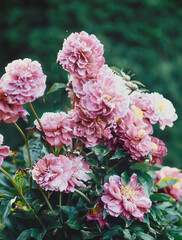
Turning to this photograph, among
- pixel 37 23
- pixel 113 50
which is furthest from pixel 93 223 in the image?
pixel 37 23

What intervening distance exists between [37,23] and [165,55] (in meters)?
0.96

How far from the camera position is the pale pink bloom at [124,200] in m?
0.90

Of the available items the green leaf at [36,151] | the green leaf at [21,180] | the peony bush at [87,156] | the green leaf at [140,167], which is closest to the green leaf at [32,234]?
the peony bush at [87,156]

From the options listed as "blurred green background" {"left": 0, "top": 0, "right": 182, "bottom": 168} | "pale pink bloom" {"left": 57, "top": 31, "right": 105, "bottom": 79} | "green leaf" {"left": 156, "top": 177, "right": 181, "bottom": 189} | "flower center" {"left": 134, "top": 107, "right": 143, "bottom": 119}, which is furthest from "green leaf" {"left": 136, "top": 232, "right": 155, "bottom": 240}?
"blurred green background" {"left": 0, "top": 0, "right": 182, "bottom": 168}

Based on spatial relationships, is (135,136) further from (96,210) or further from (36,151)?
(36,151)

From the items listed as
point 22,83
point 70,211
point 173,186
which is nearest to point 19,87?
point 22,83

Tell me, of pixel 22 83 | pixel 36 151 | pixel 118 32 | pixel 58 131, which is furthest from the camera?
pixel 118 32

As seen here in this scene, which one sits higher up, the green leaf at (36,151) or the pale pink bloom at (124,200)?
the green leaf at (36,151)

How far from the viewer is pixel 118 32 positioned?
2352mm

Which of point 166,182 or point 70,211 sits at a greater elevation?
point 166,182

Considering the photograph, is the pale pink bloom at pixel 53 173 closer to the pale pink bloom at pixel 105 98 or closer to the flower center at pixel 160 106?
the pale pink bloom at pixel 105 98

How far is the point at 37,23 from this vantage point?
2334 millimetres

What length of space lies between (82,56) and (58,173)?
31 centimetres

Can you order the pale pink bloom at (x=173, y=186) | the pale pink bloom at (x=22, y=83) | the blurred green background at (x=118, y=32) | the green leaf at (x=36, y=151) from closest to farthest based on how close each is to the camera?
1. the pale pink bloom at (x=22, y=83)
2. the green leaf at (x=36, y=151)
3. the pale pink bloom at (x=173, y=186)
4. the blurred green background at (x=118, y=32)
